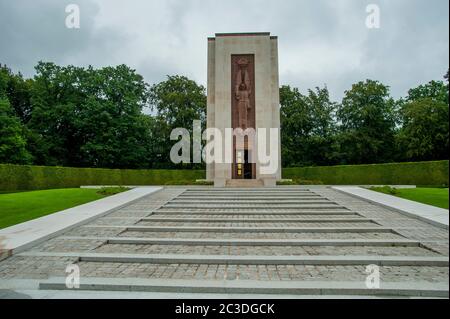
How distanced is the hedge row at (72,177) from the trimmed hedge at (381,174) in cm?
1097

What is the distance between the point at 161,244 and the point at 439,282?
5.55m

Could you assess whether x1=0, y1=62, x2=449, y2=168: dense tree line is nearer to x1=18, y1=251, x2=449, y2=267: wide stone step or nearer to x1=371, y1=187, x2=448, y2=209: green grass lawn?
x1=371, y1=187, x2=448, y2=209: green grass lawn

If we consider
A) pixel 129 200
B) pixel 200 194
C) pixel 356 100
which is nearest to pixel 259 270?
pixel 129 200

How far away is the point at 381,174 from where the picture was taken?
24.1 metres

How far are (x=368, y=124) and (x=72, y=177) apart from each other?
105ft

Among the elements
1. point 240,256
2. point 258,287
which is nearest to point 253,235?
point 240,256

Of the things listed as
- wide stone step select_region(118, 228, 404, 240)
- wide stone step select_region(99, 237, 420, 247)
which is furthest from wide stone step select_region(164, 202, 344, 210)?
wide stone step select_region(99, 237, 420, 247)

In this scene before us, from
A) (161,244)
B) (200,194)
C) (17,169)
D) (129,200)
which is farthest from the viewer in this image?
(17,169)

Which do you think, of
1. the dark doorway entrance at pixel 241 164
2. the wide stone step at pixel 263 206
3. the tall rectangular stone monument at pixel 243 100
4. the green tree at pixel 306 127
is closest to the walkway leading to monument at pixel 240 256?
the wide stone step at pixel 263 206

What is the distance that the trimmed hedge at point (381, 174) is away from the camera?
2066 centimetres

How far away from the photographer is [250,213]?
10.9 m

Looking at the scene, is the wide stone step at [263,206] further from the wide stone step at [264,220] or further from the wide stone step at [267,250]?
the wide stone step at [267,250]
